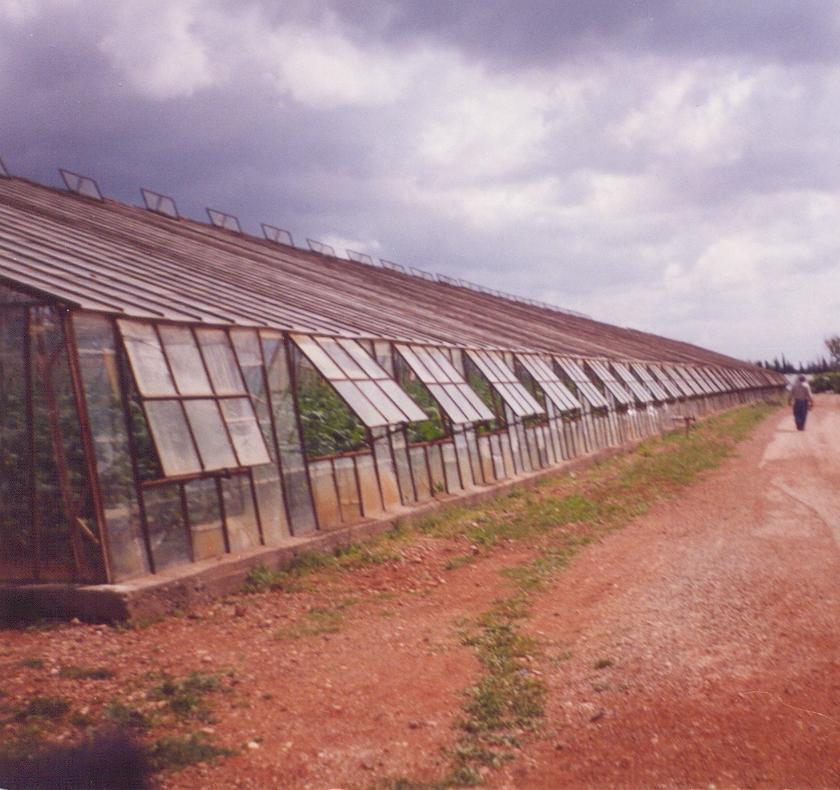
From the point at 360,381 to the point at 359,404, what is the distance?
0.97 meters

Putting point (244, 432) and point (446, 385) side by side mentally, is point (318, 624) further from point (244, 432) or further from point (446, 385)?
point (446, 385)

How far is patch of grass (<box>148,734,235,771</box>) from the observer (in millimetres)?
5488

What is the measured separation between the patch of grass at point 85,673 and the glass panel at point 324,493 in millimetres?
5844

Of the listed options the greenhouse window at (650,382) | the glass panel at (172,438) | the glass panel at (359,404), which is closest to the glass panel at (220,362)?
the glass panel at (172,438)

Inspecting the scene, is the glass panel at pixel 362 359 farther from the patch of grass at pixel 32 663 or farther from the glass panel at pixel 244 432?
the patch of grass at pixel 32 663

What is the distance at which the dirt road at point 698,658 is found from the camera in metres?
5.31

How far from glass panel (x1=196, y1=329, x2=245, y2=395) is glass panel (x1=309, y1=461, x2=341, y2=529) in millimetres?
1883

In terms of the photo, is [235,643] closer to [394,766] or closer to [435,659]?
[435,659]

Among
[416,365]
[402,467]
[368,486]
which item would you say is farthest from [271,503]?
[416,365]

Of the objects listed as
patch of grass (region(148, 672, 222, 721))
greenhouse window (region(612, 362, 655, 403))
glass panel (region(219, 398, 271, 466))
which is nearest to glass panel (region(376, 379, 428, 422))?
glass panel (region(219, 398, 271, 466))

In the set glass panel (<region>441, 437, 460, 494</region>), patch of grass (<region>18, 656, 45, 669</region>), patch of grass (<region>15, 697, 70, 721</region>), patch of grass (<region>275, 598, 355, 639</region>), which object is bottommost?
patch of grass (<region>275, 598, 355, 639</region>)

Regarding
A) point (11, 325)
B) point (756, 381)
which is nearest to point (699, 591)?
point (11, 325)

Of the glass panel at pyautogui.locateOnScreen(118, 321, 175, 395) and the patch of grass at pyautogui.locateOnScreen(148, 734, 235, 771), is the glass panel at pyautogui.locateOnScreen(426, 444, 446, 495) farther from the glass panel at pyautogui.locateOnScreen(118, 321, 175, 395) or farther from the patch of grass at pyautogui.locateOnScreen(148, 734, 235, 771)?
the patch of grass at pyautogui.locateOnScreen(148, 734, 235, 771)

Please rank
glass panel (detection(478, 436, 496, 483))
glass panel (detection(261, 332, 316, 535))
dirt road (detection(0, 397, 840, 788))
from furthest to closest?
1. glass panel (detection(478, 436, 496, 483))
2. glass panel (detection(261, 332, 316, 535))
3. dirt road (detection(0, 397, 840, 788))
